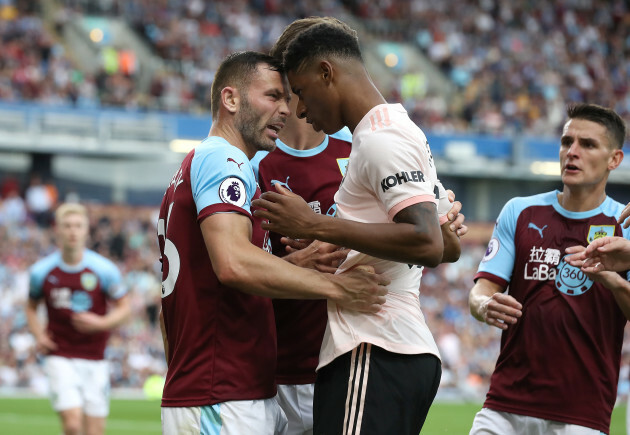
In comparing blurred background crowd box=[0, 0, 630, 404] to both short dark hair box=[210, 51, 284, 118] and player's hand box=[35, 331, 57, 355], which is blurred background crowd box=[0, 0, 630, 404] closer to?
player's hand box=[35, 331, 57, 355]

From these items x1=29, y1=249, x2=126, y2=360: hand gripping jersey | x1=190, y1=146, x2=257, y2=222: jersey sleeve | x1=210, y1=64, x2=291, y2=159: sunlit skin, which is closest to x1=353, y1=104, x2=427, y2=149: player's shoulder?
x1=190, y1=146, x2=257, y2=222: jersey sleeve

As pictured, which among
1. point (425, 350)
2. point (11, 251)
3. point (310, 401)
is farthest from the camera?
point (11, 251)

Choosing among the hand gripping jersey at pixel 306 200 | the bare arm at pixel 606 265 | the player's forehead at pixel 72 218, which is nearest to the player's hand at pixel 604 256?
the bare arm at pixel 606 265

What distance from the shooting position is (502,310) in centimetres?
489

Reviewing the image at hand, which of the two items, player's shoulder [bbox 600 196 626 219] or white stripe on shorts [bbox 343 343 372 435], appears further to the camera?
player's shoulder [bbox 600 196 626 219]

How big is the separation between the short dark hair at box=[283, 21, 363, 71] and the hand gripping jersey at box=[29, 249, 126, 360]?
615 centimetres

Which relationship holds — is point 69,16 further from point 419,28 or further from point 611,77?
point 611,77

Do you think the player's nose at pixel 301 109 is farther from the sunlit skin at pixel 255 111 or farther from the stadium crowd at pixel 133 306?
the stadium crowd at pixel 133 306

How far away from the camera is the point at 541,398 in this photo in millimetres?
5098

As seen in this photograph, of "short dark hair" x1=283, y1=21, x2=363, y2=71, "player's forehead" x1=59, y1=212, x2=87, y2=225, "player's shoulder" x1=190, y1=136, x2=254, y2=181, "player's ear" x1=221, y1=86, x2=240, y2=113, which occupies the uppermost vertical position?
"short dark hair" x1=283, y1=21, x2=363, y2=71

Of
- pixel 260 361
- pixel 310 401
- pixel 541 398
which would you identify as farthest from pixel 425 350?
pixel 541 398

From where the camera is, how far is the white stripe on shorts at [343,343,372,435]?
3625 mm

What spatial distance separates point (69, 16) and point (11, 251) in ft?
33.6

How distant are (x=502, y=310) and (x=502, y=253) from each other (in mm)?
612
